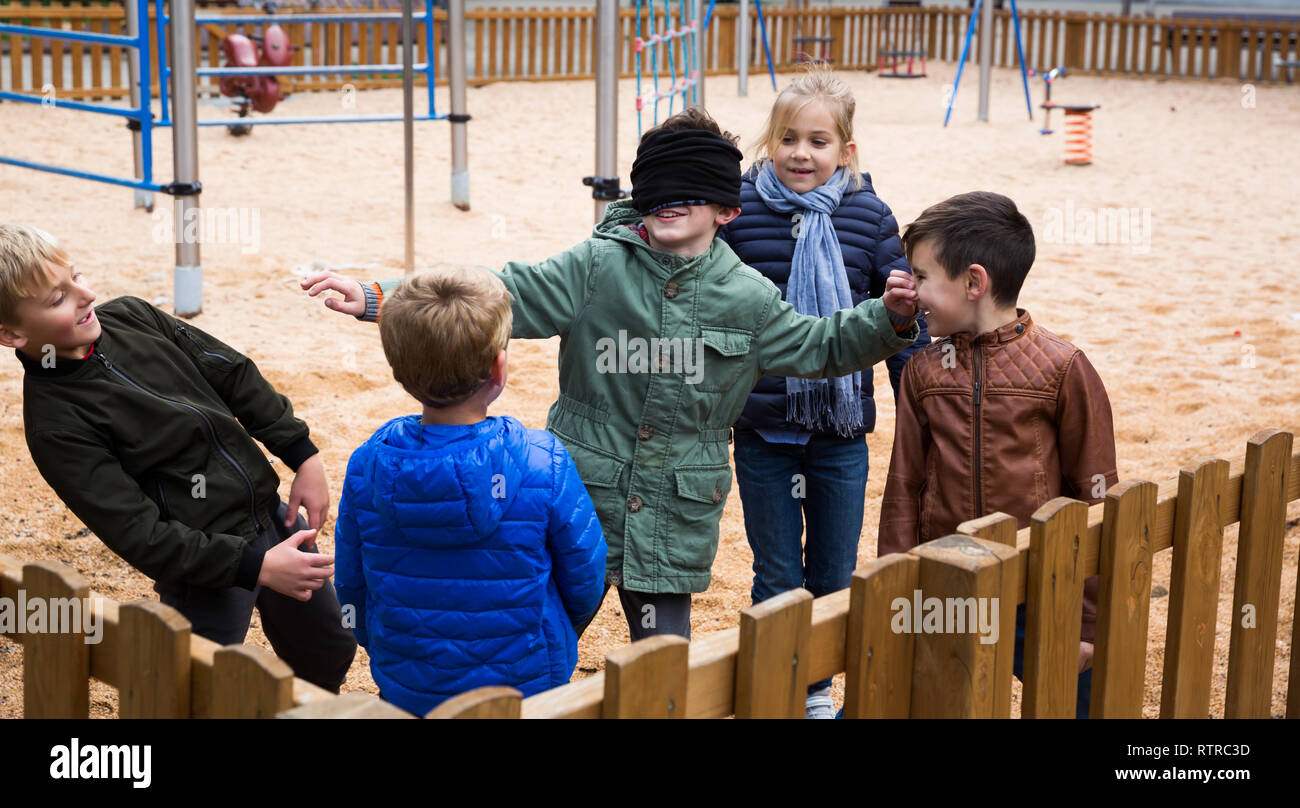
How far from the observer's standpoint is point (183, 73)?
21.3 feet

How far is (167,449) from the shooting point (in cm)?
250

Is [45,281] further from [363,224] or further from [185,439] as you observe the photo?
[363,224]

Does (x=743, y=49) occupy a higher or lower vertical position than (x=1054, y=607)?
higher

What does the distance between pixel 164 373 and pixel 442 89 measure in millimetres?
15351

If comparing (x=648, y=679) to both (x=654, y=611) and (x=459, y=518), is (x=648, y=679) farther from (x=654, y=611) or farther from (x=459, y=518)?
(x=654, y=611)

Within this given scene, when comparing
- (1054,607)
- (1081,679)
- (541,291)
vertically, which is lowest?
(1081,679)

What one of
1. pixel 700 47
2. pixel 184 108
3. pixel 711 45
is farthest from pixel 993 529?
pixel 711 45

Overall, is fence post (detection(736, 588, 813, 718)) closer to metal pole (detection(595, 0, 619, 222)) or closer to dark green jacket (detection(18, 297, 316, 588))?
dark green jacket (detection(18, 297, 316, 588))

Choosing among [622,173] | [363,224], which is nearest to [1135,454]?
[363,224]

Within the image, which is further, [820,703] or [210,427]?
[820,703]

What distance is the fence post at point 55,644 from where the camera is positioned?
179cm

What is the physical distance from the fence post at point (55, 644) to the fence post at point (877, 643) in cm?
105

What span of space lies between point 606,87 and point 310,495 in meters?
4.91

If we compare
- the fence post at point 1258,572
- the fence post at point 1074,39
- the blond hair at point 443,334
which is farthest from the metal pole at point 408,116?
the fence post at point 1074,39
